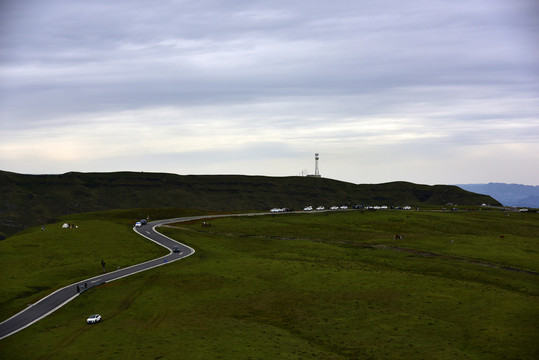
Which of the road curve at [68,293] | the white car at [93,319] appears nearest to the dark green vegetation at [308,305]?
the white car at [93,319]

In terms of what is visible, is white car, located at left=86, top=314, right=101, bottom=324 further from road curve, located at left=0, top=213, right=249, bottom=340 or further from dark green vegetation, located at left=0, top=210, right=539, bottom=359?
road curve, located at left=0, top=213, right=249, bottom=340

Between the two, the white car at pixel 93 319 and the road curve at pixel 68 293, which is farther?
the road curve at pixel 68 293

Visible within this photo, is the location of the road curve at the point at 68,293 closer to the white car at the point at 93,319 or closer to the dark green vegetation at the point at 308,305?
the dark green vegetation at the point at 308,305

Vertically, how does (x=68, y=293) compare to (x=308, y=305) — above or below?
above

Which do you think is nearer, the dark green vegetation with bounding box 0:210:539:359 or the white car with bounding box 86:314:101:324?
the dark green vegetation with bounding box 0:210:539:359

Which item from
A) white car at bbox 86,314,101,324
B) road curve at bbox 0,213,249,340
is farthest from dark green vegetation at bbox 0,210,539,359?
road curve at bbox 0,213,249,340

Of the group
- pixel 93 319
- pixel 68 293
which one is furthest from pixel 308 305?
pixel 68 293

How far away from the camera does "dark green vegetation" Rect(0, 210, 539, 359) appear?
164ft

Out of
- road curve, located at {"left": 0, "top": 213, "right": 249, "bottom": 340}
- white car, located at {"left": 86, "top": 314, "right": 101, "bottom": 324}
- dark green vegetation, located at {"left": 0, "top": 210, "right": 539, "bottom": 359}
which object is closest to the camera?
dark green vegetation, located at {"left": 0, "top": 210, "right": 539, "bottom": 359}

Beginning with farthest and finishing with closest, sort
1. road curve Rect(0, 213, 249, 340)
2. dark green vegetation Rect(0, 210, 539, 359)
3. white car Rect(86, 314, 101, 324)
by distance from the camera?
1. road curve Rect(0, 213, 249, 340)
2. white car Rect(86, 314, 101, 324)
3. dark green vegetation Rect(0, 210, 539, 359)

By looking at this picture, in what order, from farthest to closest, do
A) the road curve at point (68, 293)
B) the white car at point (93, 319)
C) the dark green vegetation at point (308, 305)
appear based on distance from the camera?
the road curve at point (68, 293), the white car at point (93, 319), the dark green vegetation at point (308, 305)

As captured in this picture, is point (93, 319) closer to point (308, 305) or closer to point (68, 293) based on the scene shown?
point (68, 293)

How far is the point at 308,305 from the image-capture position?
6712 centimetres

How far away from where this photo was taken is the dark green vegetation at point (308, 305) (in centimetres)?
5009
